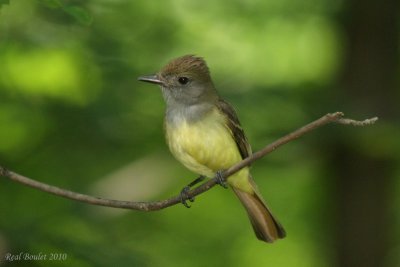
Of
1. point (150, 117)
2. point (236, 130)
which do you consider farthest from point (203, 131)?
point (150, 117)

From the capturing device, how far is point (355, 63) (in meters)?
8.45

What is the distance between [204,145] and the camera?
5293mm

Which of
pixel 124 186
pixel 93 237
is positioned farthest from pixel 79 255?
pixel 124 186

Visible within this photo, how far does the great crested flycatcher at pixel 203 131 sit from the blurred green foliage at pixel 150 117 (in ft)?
2.80

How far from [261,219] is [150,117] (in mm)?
1965

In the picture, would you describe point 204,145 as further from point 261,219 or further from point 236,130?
point 261,219

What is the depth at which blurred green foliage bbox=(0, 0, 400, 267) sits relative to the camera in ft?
22.5

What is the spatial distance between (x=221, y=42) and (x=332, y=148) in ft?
5.43

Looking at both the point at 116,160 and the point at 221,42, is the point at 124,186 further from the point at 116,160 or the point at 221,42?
the point at 221,42

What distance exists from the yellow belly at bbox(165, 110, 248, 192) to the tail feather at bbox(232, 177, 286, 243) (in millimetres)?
478

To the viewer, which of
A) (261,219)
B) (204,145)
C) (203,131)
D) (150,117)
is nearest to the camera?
(204,145)

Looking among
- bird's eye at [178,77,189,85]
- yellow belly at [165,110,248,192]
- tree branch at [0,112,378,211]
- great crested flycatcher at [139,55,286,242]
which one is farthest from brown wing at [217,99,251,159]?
tree branch at [0,112,378,211]

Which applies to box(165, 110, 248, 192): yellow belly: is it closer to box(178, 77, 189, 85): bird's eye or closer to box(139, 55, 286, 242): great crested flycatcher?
box(139, 55, 286, 242): great crested flycatcher

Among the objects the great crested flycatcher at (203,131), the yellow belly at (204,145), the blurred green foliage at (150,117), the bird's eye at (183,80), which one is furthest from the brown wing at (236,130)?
the blurred green foliage at (150,117)
